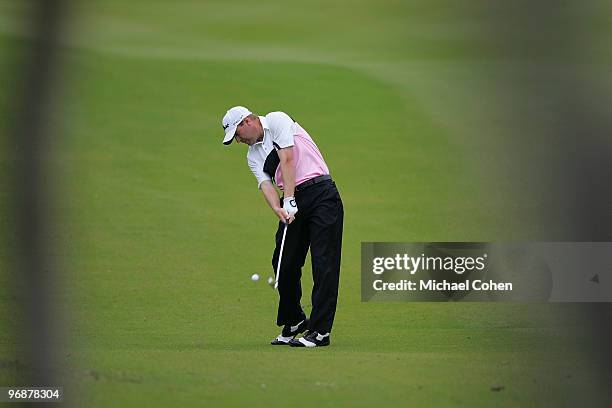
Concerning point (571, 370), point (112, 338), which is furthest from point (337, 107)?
point (571, 370)

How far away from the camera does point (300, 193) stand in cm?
501

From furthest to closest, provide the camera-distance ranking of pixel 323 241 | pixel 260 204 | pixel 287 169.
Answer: pixel 260 204
pixel 323 241
pixel 287 169

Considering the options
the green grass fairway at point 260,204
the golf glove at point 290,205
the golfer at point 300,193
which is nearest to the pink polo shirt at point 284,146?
the golfer at point 300,193

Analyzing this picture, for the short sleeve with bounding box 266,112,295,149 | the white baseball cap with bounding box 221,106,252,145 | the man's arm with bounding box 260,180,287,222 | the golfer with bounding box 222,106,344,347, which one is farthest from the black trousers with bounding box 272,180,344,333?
the white baseball cap with bounding box 221,106,252,145

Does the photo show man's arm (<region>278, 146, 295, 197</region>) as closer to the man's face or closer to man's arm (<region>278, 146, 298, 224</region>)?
man's arm (<region>278, 146, 298, 224</region>)

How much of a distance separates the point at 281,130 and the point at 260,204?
18.0 feet

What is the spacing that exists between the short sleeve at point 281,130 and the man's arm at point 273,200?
197 millimetres

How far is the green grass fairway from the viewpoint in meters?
3.39

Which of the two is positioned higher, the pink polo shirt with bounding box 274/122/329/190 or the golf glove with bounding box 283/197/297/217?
the pink polo shirt with bounding box 274/122/329/190

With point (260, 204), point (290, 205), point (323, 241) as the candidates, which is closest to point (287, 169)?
point (290, 205)

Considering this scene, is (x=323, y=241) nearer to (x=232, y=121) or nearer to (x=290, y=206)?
(x=290, y=206)

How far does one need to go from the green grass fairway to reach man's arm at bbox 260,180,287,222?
1.81 feet

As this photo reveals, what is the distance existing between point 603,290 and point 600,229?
55 centimetres

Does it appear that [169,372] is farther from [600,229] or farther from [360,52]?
[360,52]
